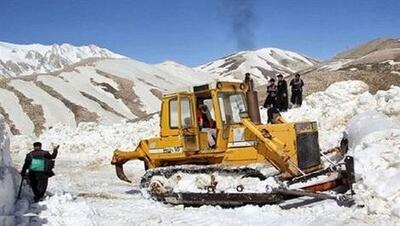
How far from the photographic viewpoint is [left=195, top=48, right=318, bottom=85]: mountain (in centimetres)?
9706

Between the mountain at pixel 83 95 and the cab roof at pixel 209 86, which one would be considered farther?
the mountain at pixel 83 95

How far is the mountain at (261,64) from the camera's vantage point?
97.1 meters

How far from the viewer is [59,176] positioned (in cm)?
1892

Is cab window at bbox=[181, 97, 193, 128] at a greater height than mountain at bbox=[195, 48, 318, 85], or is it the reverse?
mountain at bbox=[195, 48, 318, 85]

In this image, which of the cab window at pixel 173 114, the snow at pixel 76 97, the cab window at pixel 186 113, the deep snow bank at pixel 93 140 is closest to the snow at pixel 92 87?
the snow at pixel 76 97

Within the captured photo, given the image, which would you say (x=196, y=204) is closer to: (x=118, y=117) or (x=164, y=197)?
(x=164, y=197)

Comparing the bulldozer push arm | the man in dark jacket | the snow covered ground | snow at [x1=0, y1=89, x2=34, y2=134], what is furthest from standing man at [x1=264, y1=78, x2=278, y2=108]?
snow at [x1=0, y1=89, x2=34, y2=134]

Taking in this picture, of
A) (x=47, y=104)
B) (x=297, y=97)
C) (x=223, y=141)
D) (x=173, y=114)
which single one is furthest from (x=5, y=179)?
(x=47, y=104)

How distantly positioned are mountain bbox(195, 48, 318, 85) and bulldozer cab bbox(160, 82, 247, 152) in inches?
2986

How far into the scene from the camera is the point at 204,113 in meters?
13.4

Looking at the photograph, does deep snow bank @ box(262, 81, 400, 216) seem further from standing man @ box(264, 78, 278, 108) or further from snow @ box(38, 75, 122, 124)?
snow @ box(38, 75, 122, 124)

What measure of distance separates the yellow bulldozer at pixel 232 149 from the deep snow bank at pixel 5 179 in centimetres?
365

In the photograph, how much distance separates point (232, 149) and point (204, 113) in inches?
45.9

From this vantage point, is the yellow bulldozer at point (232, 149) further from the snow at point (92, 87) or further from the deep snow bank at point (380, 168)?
the snow at point (92, 87)
